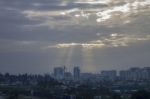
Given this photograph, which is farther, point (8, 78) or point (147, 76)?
point (147, 76)

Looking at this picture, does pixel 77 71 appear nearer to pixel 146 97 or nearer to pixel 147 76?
pixel 147 76

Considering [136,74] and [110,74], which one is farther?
[110,74]

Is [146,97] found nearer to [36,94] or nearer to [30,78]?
[36,94]

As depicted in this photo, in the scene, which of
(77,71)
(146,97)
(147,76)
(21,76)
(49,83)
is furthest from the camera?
(77,71)

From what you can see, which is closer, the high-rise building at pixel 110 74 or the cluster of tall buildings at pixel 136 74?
the cluster of tall buildings at pixel 136 74

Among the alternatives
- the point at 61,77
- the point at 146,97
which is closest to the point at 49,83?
the point at 146,97

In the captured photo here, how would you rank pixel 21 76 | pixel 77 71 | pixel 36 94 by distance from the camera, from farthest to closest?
pixel 77 71 < pixel 21 76 < pixel 36 94

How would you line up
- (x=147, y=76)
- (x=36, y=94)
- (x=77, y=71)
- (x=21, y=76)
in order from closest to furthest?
(x=36, y=94) → (x=21, y=76) → (x=147, y=76) → (x=77, y=71)

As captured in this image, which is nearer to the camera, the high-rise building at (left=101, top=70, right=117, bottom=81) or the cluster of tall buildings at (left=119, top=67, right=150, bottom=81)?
the cluster of tall buildings at (left=119, top=67, right=150, bottom=81)

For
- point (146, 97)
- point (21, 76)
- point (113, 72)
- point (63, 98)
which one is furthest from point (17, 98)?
point (113, 72)
